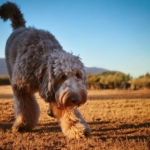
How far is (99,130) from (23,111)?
140 cm

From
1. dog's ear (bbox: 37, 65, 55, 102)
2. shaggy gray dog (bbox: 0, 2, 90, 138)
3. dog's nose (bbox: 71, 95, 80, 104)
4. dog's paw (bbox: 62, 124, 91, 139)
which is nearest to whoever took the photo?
dog's nose (bbox: 71, 95, 80, 104)

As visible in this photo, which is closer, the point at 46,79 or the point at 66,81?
the point at 66,81

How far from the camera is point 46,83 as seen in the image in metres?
4.08

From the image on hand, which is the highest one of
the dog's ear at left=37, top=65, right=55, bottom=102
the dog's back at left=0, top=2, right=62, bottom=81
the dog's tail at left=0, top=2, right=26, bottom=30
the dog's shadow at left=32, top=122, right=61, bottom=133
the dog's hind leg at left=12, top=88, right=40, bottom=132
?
the dog's tail at left=0, top=2, right=26, bottom=30

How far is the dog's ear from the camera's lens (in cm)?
400

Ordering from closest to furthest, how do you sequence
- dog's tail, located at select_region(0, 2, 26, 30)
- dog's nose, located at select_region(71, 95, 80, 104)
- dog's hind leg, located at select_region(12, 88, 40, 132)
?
dog's nose, located at select_region(71, 95, 80, 104) < dog's hind leg, located at select_region(12, 88, 40, 132) < dog's tail, located at select_region(0, 2, 26, 30)

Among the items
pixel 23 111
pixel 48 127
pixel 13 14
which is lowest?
pixel 48 127

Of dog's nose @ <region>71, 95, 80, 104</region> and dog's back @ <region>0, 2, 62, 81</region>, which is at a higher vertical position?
dog's back @ <region>0, 2, 62, 81</region>

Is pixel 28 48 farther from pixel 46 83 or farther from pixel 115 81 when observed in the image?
pixel 115 81

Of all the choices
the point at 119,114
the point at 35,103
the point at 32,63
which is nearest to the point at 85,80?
the point at 32,63

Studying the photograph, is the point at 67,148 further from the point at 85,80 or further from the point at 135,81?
the point at 135,81

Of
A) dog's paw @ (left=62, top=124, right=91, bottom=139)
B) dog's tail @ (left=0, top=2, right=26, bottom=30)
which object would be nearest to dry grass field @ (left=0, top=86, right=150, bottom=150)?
dog's paw @ (left=62, top=124, right=91, bottom=139)

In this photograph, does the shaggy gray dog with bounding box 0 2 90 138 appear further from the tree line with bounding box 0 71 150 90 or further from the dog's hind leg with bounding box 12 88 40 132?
the tree line with bounding box 0 71 150 90

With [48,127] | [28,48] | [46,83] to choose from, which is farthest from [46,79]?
[48,127]
